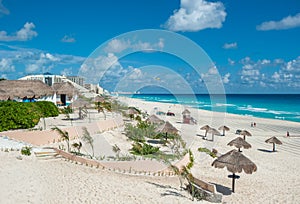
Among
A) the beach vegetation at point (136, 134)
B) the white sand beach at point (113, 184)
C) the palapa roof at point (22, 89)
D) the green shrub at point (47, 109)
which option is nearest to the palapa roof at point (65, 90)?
the palapa roof at point (22, 89)

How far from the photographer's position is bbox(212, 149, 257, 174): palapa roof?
8.41 meters

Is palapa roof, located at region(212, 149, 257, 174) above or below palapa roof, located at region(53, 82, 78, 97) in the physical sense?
below

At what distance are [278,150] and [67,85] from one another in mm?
18136

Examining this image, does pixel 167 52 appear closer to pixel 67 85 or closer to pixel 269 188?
pixel 269 188

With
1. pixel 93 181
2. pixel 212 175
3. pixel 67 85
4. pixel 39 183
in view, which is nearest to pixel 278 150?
pixel 212 175

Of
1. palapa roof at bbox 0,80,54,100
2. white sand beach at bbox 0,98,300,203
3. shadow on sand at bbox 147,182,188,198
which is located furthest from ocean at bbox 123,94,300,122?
shadow on sand at bbox 147,182,188,198

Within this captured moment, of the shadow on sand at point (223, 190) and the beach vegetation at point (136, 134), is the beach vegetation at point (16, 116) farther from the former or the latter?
the shadow on sand at point (223, 190)

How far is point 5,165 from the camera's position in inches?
345

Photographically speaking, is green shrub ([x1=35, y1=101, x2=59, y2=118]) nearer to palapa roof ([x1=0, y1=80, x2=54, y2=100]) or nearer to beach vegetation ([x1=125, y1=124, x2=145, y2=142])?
palapa roof ([x1=0, y1=80, x2=54, y2=100])

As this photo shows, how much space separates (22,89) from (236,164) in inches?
Answer: 698

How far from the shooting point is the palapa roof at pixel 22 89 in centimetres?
1967

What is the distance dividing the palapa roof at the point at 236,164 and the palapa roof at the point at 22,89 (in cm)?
1592

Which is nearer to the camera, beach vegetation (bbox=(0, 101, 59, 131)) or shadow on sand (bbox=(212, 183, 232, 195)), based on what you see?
shadow on sand (bbox=(212, 183, 232, 195))

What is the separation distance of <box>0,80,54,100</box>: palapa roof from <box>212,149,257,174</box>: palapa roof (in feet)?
52.2
